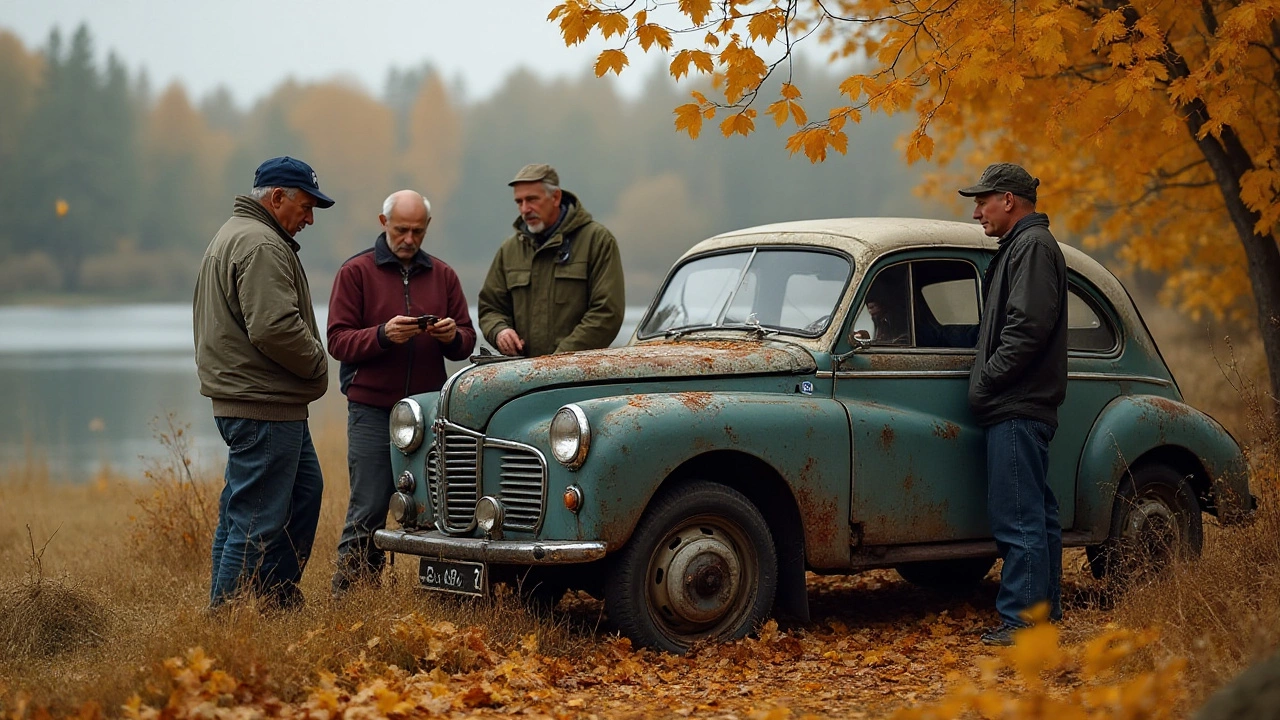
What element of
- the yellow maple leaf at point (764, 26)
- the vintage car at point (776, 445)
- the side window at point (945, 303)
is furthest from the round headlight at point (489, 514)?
the yellow maple leaf at point (764, 26)

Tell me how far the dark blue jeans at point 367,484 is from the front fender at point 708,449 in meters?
1.44

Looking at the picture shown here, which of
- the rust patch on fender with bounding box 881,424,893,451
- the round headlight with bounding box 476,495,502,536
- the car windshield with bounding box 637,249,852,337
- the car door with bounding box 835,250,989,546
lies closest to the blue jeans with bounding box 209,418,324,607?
the round headlight with bounding box 476,495,502,536

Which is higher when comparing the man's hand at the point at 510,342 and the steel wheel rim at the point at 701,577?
the man's hand at the point at 510,342

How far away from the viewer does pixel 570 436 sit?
5773 millimetres

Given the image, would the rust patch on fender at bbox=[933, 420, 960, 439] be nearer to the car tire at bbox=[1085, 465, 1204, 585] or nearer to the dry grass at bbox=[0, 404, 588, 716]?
the car tire at bbox=[1085, 465, 1204, 585]

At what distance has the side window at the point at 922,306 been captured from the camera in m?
6.82

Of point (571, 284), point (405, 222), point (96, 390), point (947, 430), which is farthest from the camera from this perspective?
point (96, 390)

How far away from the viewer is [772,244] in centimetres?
719

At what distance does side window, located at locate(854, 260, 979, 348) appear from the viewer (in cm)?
682

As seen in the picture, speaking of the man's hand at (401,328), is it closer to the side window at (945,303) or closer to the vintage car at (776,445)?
the vintage car at (776,445)

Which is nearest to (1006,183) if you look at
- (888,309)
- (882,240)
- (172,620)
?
(882,240)

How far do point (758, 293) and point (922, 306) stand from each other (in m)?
0.82

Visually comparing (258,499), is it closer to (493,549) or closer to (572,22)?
(493,549)

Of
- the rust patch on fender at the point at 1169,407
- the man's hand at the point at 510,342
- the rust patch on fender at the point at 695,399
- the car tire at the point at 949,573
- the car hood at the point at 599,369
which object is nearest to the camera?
the rust patch on fender at the point at 695,399
